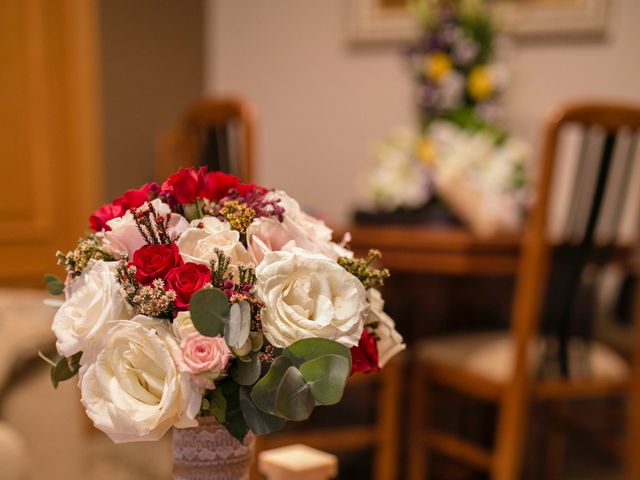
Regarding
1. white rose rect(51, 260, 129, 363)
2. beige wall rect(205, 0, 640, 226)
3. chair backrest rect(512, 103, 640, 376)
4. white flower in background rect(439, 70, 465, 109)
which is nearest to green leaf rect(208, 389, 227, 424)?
white rose rect(51, 260, 129, 363)

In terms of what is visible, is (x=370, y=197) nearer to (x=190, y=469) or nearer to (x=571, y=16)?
(x=571, y=16)

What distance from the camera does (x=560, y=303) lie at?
1739 mm

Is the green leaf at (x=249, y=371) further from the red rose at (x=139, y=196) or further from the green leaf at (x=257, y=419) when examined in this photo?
the red rose at (x=139, y=196)

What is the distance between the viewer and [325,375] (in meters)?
0.52

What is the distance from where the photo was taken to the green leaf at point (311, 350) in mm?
529

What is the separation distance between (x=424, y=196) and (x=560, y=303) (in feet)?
2.08

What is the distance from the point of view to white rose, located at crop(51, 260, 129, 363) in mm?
542

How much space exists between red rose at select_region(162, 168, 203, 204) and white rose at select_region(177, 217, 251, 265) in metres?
0.05

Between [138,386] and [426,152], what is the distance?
1941 mm

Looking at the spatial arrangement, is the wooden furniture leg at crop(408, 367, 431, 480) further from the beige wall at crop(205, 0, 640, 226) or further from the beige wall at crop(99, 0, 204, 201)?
the beige wall at crop(99, 0, 204, 201)

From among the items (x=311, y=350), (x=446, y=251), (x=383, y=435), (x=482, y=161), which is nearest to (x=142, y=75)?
(x=482, y=161)

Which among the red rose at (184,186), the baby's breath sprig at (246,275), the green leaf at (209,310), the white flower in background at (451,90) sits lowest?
the green leaf at (209,310)

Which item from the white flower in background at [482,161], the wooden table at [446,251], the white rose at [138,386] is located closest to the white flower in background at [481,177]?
the white flower in background at [482,161]

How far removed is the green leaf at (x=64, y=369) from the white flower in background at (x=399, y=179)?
5.40ft
